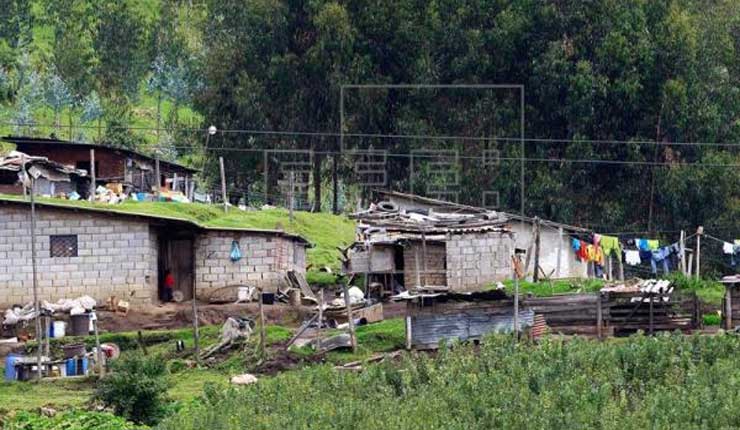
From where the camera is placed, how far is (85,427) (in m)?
29.7

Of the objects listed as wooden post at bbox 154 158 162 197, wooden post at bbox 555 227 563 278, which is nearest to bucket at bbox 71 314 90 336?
wooden post at bbox 154 158 162 197

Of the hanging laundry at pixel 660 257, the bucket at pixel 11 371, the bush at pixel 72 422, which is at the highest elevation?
the hanging laundry at pixel 660 257

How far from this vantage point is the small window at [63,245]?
141ft

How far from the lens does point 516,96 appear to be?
61344 millimetres

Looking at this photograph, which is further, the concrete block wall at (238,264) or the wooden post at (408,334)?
the concrete block wall at (238,264)

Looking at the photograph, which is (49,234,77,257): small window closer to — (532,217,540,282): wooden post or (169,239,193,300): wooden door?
(169,239,193,300): wooden door

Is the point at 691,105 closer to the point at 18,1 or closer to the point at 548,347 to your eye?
the point at 548,347

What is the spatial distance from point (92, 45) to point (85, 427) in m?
52.0

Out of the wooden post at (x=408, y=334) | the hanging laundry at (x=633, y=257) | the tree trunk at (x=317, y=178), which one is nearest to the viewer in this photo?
the wooden post at (x=408, y=334)

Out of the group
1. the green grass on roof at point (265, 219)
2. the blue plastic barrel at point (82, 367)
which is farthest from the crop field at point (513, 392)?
the green grass on roof at point (265, 219)

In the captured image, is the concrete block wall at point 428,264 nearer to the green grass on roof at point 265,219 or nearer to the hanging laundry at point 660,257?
the green grass on roof at point 265,219

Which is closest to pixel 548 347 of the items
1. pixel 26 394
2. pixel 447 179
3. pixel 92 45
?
pixel 26 394

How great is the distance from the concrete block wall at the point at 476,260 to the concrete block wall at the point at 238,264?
4.08 metres

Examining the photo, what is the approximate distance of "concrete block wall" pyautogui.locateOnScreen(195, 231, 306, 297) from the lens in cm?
4431
